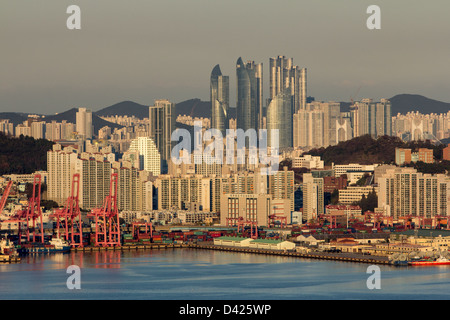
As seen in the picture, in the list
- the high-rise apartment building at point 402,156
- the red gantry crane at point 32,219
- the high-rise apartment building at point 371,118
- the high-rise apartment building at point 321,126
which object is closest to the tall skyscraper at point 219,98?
the high-rise apartment building at point 321,126

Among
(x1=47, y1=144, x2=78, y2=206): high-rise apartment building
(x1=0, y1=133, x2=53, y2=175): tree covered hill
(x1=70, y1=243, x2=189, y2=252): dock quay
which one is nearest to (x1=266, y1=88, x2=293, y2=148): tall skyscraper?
(x1=0, y1=133, x2=53, y2=175): tree covered hill

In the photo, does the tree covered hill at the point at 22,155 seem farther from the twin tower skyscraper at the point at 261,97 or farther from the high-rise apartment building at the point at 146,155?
the twin tower skyscraper at the point at 261,97

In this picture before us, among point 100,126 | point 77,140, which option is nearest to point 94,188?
point 77,140

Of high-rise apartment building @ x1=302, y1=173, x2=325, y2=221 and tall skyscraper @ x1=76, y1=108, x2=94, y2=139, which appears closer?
high-rise apartment building @ x1=302, y1=173, x2=325, y2=221

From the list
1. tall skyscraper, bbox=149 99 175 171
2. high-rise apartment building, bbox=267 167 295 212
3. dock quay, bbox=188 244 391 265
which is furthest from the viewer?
tall skyscraper, bbox=149 99 175 171

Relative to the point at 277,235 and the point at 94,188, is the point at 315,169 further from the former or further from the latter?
the point at 277,235

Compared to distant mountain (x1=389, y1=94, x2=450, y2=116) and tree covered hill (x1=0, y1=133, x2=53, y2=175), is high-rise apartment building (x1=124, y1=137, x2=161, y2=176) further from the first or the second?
distant mountain (x1=389, y1=94, x2=450, y2=116)

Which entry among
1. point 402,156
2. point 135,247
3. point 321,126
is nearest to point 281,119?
point 321,126
